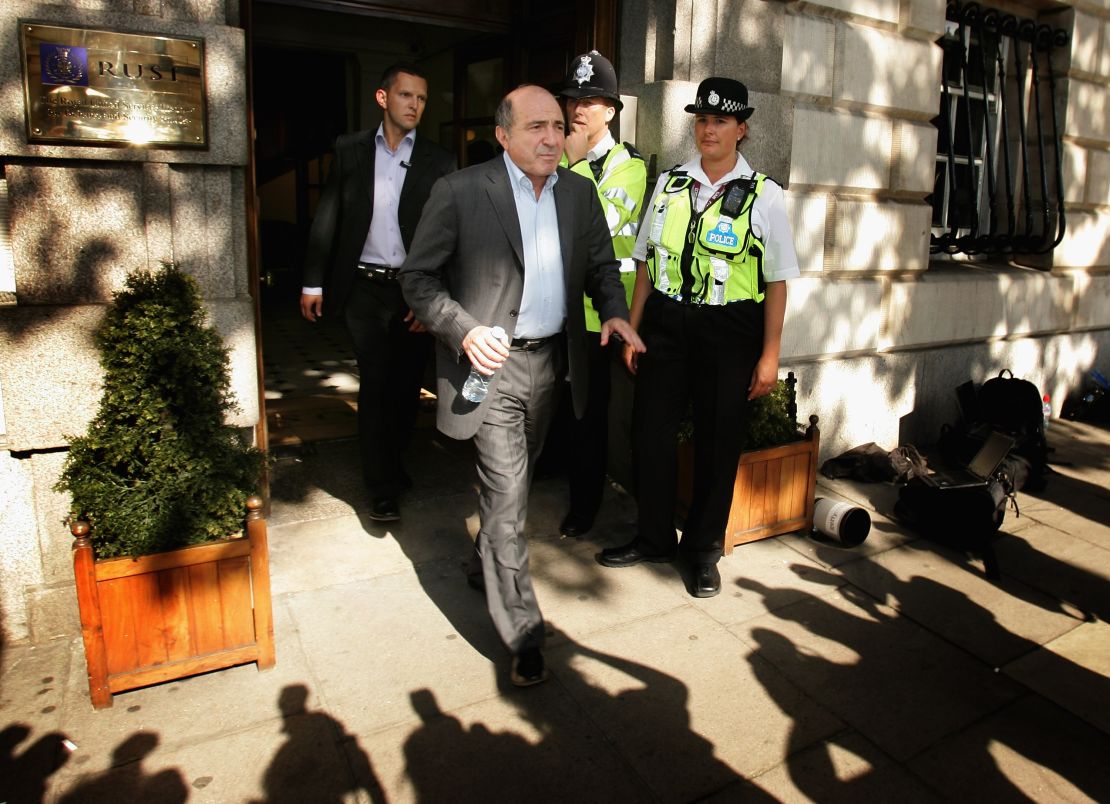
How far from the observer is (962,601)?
442 centimetres

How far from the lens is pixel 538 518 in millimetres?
5121

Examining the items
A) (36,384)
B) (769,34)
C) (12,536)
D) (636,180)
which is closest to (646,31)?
(769,34)

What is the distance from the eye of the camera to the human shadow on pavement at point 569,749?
2941mm

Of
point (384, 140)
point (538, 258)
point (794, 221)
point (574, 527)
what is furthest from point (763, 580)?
point (384, 140)

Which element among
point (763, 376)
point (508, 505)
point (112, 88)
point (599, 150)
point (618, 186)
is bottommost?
point (508, 505)

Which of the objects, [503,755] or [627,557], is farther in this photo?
[627,557]

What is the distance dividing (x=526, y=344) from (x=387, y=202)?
167cm

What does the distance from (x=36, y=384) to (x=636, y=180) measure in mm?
2781

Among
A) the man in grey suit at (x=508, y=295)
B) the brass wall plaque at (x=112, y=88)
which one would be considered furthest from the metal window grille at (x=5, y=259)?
the man in grey suit at (x=508, y=295)

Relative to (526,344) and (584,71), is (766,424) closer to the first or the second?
(526,344)

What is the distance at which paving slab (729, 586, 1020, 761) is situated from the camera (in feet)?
11.1

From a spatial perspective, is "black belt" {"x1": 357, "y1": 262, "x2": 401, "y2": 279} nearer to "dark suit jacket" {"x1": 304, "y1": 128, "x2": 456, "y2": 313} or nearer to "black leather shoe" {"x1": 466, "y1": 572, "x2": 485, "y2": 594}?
"dark suit jacket" {"x1": 304, "y1": 128, "x2": 456, "y2": 313}

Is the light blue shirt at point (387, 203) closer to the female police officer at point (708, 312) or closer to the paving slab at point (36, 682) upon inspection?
the female police officer at point (708, 312)

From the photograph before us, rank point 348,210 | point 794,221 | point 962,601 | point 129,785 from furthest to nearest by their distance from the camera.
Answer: point 794,221 → point 348,210 → point 962,601 → point 129,785
